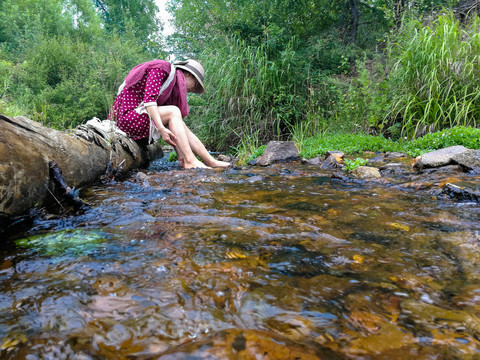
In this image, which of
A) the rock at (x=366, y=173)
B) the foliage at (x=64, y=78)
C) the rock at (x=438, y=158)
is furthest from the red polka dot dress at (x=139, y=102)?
the foliage at (x=64, y=78)

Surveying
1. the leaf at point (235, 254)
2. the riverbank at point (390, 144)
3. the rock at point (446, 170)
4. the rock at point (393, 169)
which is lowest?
the rock at point (393, 169)

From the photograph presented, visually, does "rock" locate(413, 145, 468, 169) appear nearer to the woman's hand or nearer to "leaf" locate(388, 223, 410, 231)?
"leaf" locate(388, 223, 410, 231)

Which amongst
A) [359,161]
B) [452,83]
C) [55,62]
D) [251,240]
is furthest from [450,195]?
[55,62]

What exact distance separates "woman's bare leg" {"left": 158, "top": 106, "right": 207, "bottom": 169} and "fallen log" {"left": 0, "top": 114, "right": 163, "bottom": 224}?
112 cm

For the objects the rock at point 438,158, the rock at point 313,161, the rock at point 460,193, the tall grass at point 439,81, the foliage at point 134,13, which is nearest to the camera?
the rock at point 460,193

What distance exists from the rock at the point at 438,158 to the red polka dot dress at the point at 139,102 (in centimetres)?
321

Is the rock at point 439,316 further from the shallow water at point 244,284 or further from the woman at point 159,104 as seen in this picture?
the woman at point 159,104

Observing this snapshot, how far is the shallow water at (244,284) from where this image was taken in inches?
31.2

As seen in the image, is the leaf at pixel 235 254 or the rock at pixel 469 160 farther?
the rock at pixel 469 160

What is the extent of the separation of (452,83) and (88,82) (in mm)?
10080

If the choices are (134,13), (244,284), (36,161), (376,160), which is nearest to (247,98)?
(376,160)

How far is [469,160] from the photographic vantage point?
2.94 meters

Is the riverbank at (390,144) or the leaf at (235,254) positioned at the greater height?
the riverbank at (390,144)

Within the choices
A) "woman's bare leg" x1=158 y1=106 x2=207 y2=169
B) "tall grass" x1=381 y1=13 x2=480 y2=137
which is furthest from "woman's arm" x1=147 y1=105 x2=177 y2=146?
"tall grass" x1=381 y1=13 x2=480 y2=137
